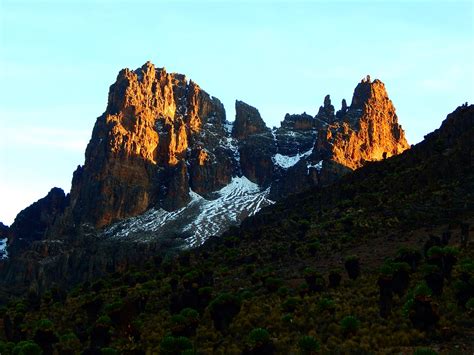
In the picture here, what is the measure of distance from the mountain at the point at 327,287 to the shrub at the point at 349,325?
0.16ft

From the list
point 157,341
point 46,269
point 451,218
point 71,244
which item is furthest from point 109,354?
point 71,244

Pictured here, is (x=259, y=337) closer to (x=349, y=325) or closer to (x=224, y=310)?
(x=349, y=325)

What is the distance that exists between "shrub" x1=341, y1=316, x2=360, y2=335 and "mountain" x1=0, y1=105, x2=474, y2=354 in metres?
0.05

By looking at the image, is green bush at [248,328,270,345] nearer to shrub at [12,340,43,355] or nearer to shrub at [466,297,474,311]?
shrub at [466,297,474,311]

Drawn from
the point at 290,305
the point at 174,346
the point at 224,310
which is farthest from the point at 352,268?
the point at 174,346

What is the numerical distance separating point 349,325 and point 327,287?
1167 cm

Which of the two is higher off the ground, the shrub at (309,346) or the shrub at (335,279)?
the shrub at (335,279)

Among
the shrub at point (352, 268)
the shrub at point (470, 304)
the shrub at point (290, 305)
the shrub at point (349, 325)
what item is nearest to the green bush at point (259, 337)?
the shrub at point (349, 325)

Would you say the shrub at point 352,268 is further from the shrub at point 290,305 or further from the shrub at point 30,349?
the shrub at point 30,349

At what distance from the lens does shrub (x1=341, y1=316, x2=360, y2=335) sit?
91.8ft

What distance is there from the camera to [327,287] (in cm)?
3966

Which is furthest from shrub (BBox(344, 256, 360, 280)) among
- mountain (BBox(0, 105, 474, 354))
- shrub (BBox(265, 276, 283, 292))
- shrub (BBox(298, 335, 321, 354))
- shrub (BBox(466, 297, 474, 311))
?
shrub (BBox(298, 335, 321, 354))

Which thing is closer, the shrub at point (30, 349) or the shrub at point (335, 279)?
the shrub at point (30, 349)

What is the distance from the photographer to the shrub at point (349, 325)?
28.0 metres
